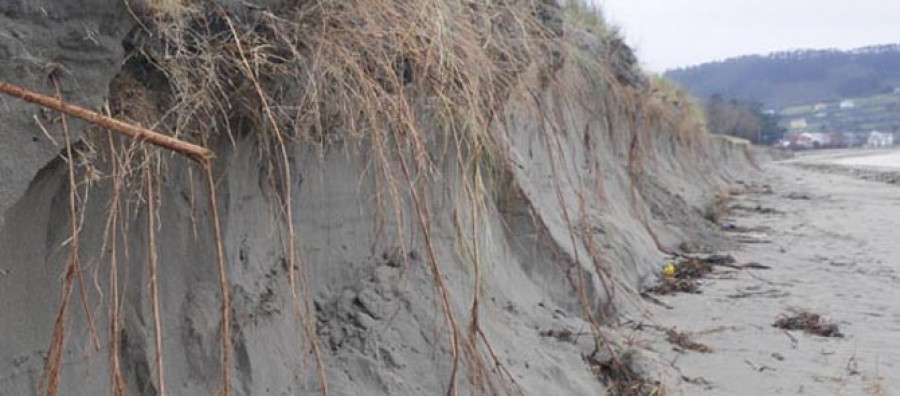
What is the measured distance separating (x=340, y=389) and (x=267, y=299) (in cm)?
34

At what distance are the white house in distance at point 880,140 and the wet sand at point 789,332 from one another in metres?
121

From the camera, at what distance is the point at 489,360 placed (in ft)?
9.56

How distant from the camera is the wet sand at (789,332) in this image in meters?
3.68

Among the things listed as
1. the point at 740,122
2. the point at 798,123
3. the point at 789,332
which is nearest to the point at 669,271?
the point at 789,332

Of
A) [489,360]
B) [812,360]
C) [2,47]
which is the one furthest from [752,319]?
[2,47]

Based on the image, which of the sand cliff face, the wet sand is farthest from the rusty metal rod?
the wet sand

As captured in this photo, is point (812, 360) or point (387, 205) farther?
point (812, 360)

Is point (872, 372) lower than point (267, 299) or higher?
lower

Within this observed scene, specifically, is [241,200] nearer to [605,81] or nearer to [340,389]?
[340,389]

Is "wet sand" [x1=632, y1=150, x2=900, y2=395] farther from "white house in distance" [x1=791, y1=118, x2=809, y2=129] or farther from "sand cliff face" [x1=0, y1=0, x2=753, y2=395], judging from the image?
"white house in distance" [x1=791, y1=118, x2=809, y2=129]

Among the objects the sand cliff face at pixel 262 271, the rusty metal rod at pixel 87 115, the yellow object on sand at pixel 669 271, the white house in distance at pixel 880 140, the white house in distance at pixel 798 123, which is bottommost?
the yellow object on sand at pixel 669 271

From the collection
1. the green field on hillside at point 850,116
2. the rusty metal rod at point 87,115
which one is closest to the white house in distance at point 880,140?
the green field on hillside at point 850,116

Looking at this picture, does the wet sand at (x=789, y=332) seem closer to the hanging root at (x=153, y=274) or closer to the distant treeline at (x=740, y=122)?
the hanging root at (x=153, y=274)

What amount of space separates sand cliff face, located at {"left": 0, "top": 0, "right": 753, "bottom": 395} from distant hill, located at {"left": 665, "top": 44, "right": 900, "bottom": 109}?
14109 cm
